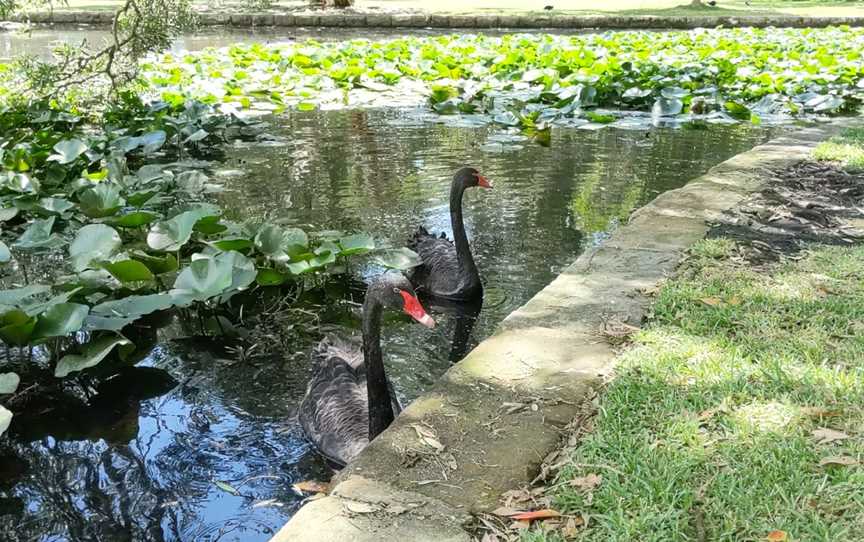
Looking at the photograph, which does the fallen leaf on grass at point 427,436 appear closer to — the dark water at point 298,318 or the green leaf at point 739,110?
the dark water at point 298,318

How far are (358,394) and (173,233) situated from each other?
1.43 metres

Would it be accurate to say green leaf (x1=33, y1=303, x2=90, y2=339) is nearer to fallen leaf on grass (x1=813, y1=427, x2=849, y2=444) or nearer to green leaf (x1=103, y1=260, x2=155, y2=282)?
green leaf (x1=103, y1=260, x2=155, y2=282)

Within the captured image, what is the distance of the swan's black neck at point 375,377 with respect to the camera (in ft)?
10.3

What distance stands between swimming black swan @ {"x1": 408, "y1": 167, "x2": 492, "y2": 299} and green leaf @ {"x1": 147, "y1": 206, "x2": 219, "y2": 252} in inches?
56.6

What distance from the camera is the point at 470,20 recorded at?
65.2ft

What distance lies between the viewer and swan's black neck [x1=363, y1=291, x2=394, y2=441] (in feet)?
10.3

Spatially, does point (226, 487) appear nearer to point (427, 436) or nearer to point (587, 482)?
point (427, 436)

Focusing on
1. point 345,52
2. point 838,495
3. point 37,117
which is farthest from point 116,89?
point 838,495

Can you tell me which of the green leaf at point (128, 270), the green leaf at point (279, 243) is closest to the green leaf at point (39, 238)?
the green leaf at point (128, 270)

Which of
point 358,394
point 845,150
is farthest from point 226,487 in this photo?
point 845,150

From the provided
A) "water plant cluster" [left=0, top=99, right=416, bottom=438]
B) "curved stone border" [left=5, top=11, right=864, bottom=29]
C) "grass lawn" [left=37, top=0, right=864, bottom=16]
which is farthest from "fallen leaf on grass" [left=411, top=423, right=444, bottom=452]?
"grass lawn" [left=37, top=0, right=864, bottom=16]

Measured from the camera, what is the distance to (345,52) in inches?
485

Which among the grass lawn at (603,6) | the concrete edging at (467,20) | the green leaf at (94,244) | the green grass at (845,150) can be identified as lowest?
the green grass at (845,150)

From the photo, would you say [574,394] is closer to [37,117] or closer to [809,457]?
[809,457]
